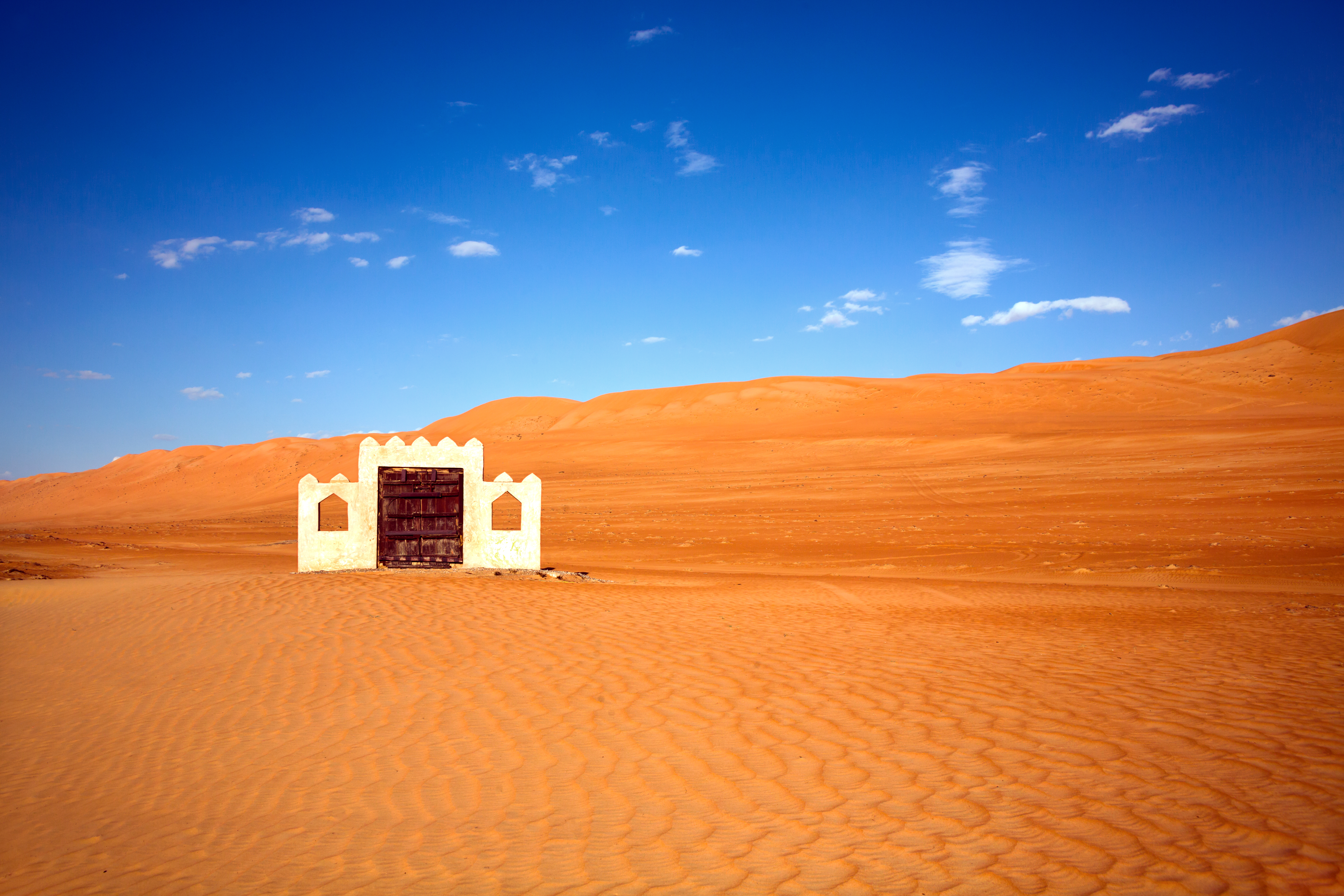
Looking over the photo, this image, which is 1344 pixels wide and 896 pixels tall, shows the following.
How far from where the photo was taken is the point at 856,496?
29.7 meters

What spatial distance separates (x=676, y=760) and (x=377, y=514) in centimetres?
1154

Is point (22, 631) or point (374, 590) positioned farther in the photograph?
point (374, 590)

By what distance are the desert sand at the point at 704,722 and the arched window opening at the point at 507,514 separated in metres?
9.62

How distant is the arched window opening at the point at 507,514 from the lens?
27.6m

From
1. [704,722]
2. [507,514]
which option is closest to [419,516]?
[704,722]

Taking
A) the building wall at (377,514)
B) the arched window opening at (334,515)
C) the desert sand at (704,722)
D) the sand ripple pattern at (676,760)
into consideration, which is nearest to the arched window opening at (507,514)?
the arched window opening at (334,515)

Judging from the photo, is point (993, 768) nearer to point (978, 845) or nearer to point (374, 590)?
point (978, 845)

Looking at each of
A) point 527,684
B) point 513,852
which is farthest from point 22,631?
point 513,852

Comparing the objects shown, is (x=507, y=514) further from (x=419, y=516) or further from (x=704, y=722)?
(x=704, y=722)

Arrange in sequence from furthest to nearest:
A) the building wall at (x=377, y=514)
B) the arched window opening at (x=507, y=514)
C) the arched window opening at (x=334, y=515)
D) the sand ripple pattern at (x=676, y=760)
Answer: the arched window opening at (x=334, y=515), the arched window opening at (x=507, y=514), the building wall at (x=377, y=514), the sand ripple pattern at (x=676, y=760)

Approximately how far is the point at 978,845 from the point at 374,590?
36.1 ft

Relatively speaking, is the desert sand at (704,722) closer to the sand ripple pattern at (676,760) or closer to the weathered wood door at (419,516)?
the sand ripple pattern at (676,760)

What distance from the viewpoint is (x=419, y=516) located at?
50.2 feet

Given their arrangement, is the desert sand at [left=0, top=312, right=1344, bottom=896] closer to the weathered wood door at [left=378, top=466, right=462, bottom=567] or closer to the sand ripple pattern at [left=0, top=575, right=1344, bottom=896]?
the sand ripple pattern at [left=0, top=575, right=1344, bottom=896]
